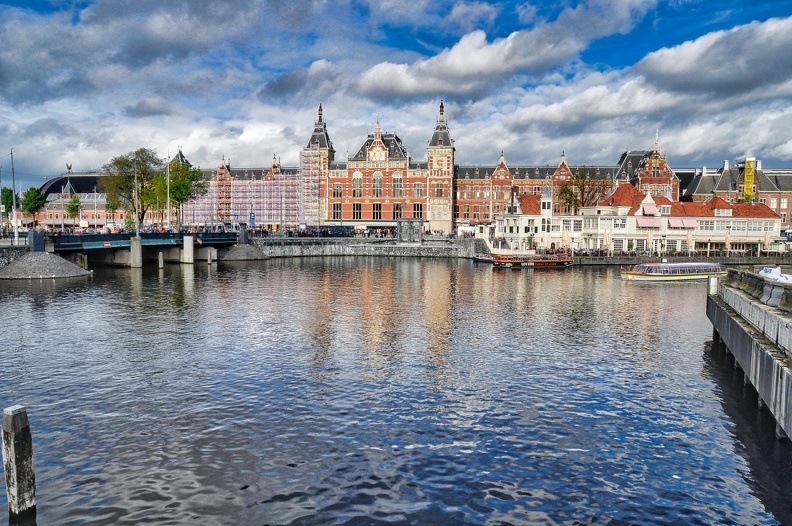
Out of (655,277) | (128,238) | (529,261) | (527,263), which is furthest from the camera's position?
(529,261)

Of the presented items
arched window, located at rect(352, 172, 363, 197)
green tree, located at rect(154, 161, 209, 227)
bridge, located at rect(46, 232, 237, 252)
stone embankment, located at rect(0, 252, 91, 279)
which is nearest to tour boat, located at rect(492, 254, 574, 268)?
bridge, located at rect(46, 232, 237, 252)

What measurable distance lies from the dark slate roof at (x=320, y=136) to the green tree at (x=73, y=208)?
8452 cm

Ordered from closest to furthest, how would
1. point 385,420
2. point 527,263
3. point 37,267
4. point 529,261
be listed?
point 385,420 → point 37,267 → point 527,263 → point 529,261

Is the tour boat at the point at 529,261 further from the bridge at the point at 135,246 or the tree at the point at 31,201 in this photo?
the tree at the point at 31,201

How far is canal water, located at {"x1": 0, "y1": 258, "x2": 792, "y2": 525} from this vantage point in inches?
687

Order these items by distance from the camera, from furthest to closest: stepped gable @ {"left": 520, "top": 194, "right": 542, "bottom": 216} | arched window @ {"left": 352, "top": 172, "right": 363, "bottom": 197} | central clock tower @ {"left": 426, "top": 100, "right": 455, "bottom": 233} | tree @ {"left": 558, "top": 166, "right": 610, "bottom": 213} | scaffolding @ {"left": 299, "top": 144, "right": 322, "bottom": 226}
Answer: scaffolding @ {"left": 299, "top": 144, "right": 322, "bottom": 226} < arched window @ {"left": 352, "top": 172, "right": 363, "bottom": 197} < central clock tower @ {"left": 426, "top": 100, "right": 455, "bottom": 233} < tree @ {"left": 558, "top": 166, "right": 610, "bottom": 213} < stepped gable @ {"left": 520, "top": 194, "right": 542, "bottom": 216}

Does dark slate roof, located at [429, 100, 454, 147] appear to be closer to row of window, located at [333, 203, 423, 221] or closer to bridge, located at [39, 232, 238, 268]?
row of window, located at [333, 203, 423, 221]

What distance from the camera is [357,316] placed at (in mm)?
47156

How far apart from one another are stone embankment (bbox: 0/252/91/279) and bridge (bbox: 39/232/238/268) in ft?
5.26

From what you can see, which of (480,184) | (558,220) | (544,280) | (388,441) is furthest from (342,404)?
(480,184)

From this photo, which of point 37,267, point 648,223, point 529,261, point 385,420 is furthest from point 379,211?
point 385,420

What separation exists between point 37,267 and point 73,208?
140m

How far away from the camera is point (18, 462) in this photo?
51.5 ft

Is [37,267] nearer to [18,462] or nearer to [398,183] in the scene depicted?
[18,462]
